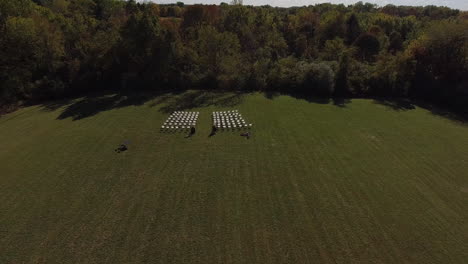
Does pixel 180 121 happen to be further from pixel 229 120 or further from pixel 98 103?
pixel 98 103

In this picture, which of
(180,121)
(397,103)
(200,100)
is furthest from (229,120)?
(397,103)

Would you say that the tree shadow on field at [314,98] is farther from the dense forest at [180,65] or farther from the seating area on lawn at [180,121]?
the seating area on lawn at [180,121]

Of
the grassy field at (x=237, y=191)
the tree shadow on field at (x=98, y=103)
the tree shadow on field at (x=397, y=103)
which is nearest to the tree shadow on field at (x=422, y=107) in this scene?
the tree shadow on field at (x=397, y=103)

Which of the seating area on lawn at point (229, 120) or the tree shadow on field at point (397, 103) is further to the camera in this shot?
the tree shadow on field at point (397, 103)

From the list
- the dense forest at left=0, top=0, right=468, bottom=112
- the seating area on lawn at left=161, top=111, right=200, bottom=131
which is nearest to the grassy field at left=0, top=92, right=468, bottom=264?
the seating area on lawn at left=161, top=111, right=200, bottom=131

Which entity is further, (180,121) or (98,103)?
(98,103)
